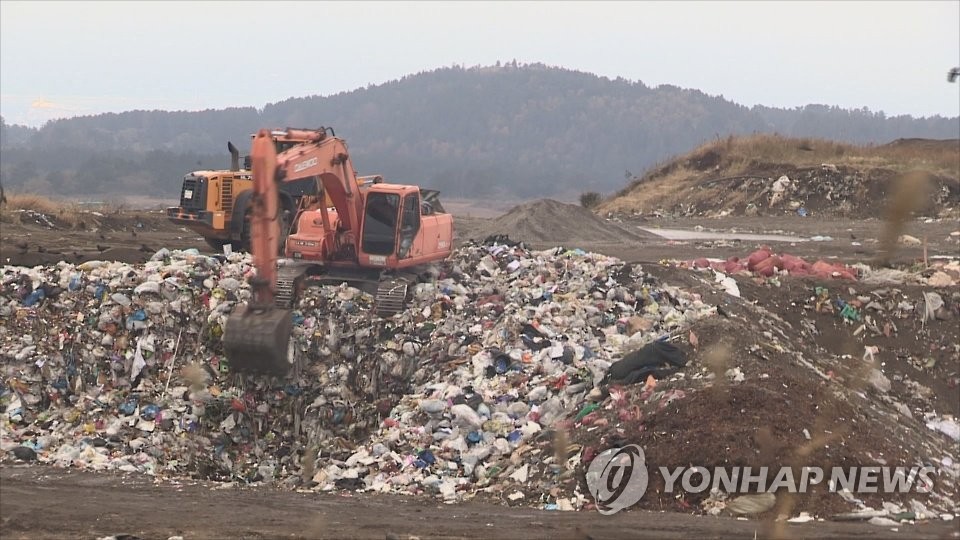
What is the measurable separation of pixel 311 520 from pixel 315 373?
4.31m

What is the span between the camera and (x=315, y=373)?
398 inches

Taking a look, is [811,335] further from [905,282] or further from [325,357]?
[325,357]

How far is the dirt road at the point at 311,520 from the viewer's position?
18.1ft

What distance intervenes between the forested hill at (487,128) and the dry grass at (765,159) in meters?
40.1

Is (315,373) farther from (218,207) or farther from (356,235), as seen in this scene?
(218,207)

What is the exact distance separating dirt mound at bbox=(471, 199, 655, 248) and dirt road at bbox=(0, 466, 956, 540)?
14.0m

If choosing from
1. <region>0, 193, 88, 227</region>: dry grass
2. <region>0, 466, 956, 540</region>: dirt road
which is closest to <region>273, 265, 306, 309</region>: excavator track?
<region>0, 466, 956, 540</region>: dirt road

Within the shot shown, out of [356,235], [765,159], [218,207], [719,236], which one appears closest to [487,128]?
[765,159]

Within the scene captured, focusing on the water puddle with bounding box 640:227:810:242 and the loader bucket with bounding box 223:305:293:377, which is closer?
the loader bucket with bounding box 223:305:293:377

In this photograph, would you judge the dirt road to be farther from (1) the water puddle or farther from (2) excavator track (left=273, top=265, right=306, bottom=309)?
(1) the water puddle

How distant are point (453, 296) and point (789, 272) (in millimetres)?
5117

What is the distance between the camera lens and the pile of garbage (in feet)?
27.2

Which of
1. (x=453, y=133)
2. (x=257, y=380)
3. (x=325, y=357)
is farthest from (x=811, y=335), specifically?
(x=453, y=133)

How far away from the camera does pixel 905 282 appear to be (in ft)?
43.2
